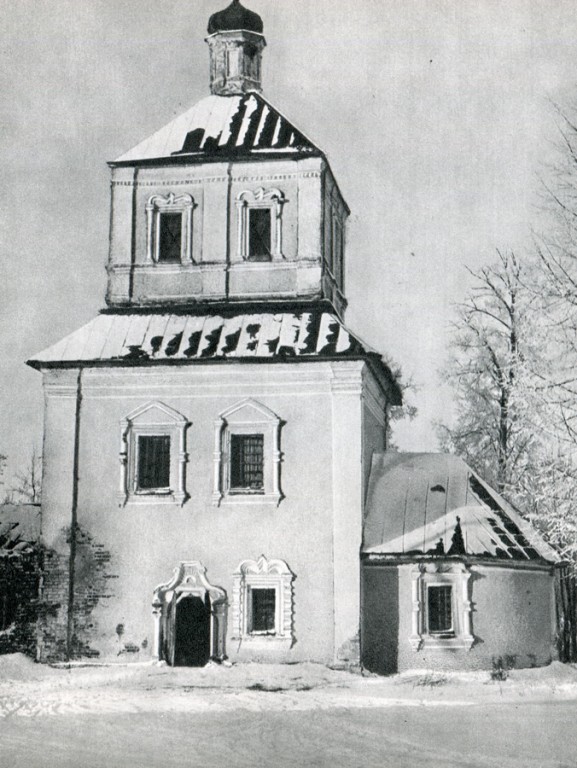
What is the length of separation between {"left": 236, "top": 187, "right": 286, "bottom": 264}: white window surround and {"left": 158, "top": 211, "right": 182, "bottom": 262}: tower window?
1.23m

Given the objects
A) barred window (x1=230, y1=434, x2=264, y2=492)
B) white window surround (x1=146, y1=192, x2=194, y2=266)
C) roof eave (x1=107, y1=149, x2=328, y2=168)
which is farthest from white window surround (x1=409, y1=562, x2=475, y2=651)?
roof eave (x1=107, y1=149, x2=328, y2=168)

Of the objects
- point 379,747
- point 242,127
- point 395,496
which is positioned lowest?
point 379,747

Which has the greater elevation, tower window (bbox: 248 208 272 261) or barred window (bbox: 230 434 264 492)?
tower window (bbox: 248 208 272 261)

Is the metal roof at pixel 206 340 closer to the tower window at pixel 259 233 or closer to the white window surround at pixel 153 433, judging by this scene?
the white window surround at pixel 153 433

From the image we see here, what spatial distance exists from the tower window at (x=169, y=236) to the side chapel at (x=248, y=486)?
0.41ft

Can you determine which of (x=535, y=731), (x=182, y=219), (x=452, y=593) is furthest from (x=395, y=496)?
(x=535, y=731)

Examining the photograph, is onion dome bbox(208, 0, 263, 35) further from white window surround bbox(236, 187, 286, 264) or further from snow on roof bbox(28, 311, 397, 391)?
snow on roof bbox(28, 311, 397, 391)

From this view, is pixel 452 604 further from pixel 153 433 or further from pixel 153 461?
pixel 153 433

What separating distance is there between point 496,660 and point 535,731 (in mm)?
6841

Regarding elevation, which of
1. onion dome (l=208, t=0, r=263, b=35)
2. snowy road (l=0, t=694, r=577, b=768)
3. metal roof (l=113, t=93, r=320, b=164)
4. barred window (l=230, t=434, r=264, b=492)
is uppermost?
onion dome (l=208, t=0, r=263, b=35)

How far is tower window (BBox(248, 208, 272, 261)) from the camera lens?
23984 millimetres

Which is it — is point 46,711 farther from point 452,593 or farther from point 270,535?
point 452,593

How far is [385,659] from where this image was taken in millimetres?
22281

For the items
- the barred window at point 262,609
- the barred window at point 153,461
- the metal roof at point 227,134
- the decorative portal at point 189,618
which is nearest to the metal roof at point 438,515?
the barred window at point 262,609
